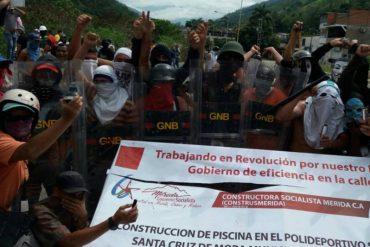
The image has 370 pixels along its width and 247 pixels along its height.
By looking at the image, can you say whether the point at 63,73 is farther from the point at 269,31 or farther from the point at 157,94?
the point at 269,31

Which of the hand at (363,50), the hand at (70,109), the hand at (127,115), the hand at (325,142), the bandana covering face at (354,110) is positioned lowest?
the hand at (325,142)

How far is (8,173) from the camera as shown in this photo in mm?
3105

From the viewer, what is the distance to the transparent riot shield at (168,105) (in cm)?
485

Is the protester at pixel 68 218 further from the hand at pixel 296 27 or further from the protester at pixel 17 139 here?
the hand at pixel 296 27

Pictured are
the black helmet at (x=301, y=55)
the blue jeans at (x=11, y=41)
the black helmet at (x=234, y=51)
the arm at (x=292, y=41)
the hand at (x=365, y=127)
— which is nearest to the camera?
the hand at (x=365, y=127)

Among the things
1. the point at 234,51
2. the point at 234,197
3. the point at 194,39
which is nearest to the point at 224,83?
the point at 234,51

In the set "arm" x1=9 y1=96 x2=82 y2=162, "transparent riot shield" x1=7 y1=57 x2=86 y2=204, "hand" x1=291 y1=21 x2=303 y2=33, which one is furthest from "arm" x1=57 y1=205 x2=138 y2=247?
"hand" x1=291 y1=21 x2=303 y2=33

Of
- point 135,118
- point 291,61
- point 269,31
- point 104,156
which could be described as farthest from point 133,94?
point 269,31

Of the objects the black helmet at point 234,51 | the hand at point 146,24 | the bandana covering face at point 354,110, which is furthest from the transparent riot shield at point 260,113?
the hand at point 146,24

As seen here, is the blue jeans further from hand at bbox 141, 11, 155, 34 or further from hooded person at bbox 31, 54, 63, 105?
hooded person at bbox 31, 54, 63, 105

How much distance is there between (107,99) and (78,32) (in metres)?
0.94

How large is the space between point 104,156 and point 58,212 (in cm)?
137

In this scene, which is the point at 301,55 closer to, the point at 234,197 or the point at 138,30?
the point at 138,30

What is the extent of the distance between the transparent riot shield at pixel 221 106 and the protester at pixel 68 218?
6.16 feet
